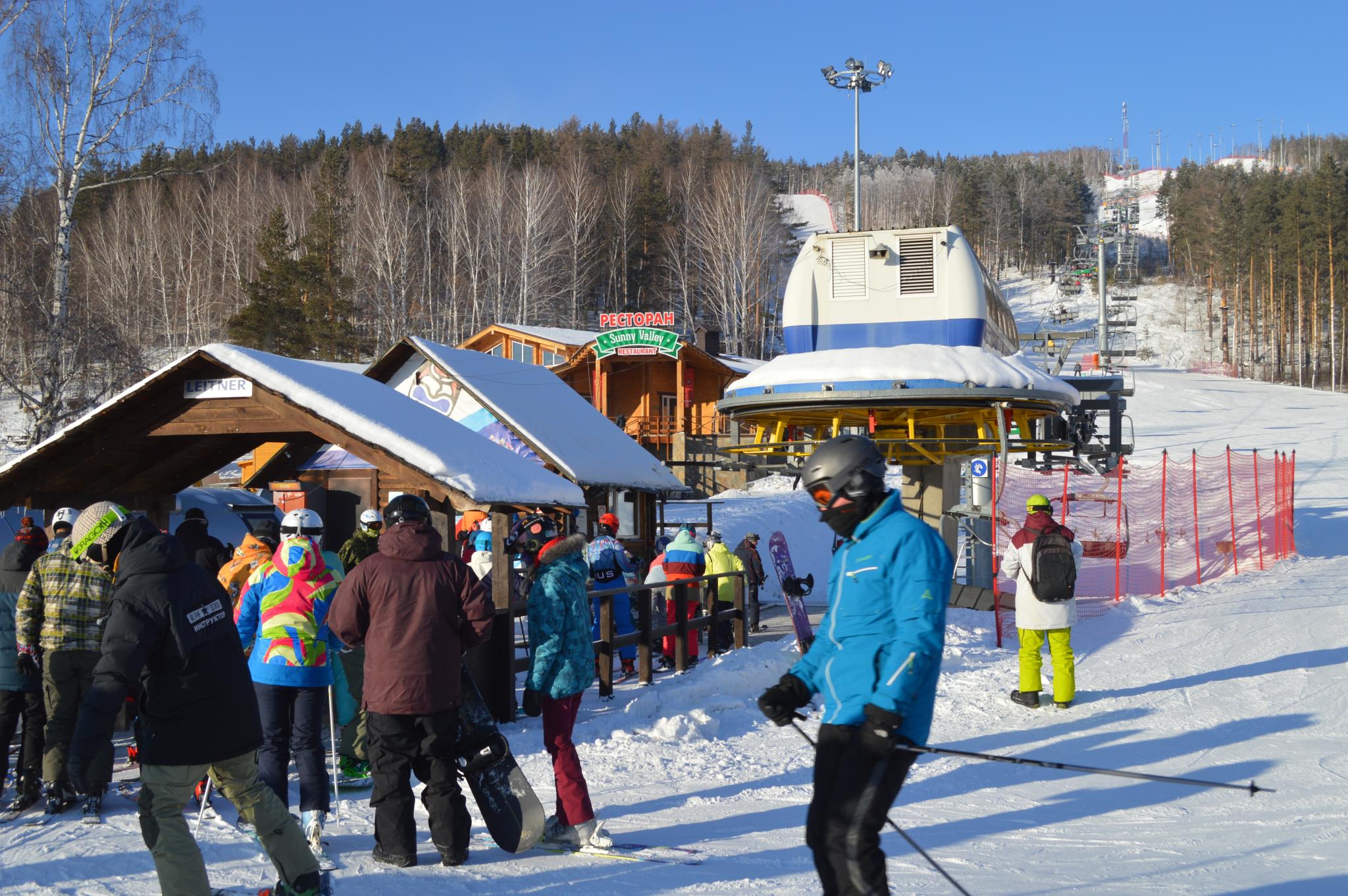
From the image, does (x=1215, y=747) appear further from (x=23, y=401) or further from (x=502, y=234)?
(x=502, y=234)

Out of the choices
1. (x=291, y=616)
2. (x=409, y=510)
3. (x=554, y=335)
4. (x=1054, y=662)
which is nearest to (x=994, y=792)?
(x=1054, y=662)

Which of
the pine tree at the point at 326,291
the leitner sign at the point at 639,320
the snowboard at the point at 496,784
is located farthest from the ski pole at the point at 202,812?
the pine tree at the point at 326,291

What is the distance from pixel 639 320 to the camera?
40281 mm

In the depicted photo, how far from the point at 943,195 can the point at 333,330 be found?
8234 centimetres

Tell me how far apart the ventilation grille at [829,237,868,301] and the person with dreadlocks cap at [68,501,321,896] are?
41.2ft

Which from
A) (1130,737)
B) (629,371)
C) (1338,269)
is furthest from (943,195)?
(1130,737)

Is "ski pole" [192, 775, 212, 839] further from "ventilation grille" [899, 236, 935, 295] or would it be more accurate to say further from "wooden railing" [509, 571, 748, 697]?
"ventilation grille" [899, 236, 935, 295]

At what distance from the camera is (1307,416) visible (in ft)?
160

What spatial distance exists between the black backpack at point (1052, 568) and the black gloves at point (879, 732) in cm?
613

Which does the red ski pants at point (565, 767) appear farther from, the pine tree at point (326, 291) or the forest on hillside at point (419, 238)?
the pine tree at point (326, 291)

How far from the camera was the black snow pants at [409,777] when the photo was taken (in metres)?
4.98

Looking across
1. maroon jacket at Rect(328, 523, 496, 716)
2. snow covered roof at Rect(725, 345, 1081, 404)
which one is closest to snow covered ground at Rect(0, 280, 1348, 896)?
maroon jacket at Rect(328, 523, 496, 716)

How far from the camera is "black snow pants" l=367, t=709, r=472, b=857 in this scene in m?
4.98

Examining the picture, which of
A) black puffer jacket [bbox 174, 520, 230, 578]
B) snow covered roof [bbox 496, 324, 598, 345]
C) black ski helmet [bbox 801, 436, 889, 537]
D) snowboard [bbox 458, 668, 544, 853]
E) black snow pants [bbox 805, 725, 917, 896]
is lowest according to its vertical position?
snowboard [bbox 458, 668, 544, 853]
